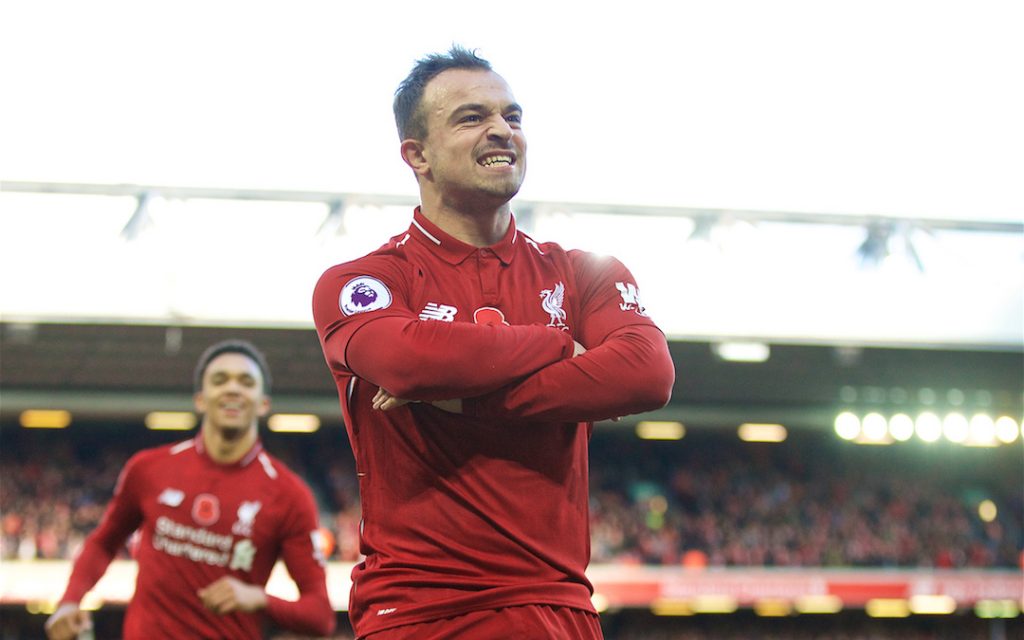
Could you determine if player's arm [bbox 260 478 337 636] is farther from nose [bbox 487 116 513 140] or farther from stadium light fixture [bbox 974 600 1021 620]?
stadium light fixture [bbox 974 600 1021 620]

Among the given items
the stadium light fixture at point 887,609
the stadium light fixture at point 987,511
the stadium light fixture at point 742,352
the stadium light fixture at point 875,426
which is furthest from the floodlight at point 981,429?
the stadium light fixture at point 742,352

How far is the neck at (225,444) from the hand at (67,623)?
89 cm

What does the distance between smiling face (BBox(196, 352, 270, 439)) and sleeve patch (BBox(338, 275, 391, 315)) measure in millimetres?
2734

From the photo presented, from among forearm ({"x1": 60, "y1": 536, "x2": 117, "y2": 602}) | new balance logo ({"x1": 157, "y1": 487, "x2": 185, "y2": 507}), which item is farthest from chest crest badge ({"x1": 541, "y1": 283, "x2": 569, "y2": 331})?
forearm ({"x1": 60, "y1": 536, "x2": 117, "y2": 602})

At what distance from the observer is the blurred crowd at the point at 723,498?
2139 centimetres

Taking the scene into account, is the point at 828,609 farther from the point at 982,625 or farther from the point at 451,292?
the point at 451,292

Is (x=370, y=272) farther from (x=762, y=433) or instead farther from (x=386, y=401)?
(x=762, y=433)

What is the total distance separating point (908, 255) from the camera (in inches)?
587

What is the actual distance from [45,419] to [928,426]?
58.9 feet

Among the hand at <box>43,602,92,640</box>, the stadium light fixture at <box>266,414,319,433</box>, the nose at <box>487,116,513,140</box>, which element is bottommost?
the hand at <box>43,602,92,640</box>

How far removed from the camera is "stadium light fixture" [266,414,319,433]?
77.9 feet

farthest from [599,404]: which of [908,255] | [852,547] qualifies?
[852,547]

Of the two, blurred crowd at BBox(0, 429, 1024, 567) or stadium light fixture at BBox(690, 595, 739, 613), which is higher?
blurred crowd at BBox(0, 429, 1024, 567)

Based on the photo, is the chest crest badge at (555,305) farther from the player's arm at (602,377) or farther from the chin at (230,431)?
the chin at (230,431)
